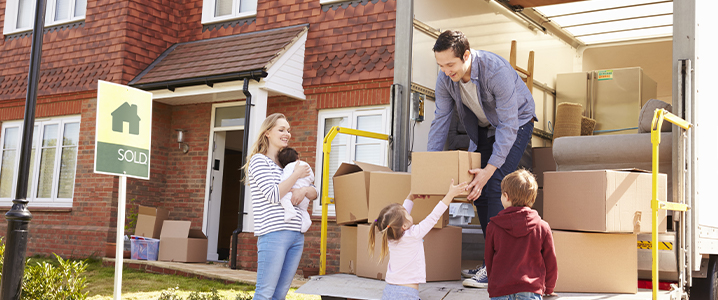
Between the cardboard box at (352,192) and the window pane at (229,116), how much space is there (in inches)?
248

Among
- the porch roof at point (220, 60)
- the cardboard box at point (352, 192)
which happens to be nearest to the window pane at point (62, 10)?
the porch roof at point (220, 60)

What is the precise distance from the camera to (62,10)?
12.9 metres

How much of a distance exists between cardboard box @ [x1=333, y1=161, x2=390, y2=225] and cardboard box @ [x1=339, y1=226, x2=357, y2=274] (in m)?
0.08

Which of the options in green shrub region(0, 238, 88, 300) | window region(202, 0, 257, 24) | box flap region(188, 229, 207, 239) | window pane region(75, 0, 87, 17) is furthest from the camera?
Result: window pane region(75, 0, 87, 17)

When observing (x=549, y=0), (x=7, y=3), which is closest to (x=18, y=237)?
(x=549, y=0)

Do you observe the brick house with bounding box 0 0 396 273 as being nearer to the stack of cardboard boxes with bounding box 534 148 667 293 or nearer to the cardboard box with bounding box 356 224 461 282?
the cardboard box with bounding box 356 224 461 282

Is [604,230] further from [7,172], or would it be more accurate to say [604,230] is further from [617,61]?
[7,172]

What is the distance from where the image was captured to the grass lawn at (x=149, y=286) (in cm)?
733

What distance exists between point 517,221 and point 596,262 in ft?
2.53

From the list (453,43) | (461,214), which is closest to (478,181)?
(453,43)

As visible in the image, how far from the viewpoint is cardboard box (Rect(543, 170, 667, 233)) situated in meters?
3.97

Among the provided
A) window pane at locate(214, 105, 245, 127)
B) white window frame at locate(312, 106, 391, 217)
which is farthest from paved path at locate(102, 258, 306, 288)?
window pane at locate(214, 105, 245, 127)

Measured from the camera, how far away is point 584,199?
406cm

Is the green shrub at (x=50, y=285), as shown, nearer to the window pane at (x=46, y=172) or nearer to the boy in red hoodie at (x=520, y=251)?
the boy in red hoodie at (x=520, y=251)
